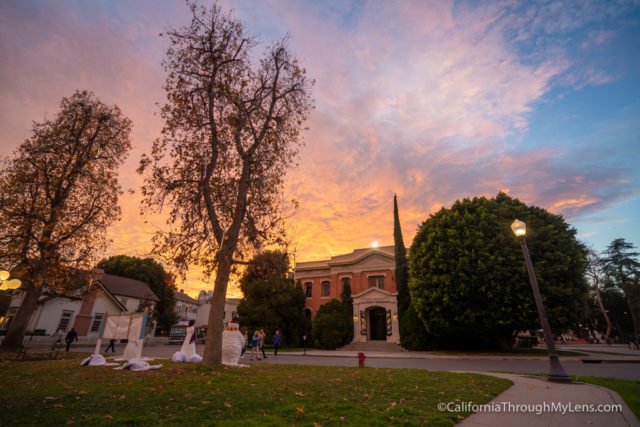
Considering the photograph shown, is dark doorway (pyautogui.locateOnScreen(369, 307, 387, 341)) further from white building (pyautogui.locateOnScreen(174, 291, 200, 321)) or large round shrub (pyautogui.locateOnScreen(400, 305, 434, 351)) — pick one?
white building (pyautogui.locateOnScreen(174, 291, 200, 321))

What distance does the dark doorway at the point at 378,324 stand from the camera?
35.8m

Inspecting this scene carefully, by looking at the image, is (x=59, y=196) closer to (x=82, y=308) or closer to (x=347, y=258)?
(x=82, y=308)

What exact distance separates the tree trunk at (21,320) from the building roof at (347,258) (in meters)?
29.1

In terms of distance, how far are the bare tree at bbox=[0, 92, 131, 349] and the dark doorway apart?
28414 mm

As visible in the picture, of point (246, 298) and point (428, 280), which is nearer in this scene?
point (428, 280)

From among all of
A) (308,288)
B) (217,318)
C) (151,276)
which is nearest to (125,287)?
(151,276)

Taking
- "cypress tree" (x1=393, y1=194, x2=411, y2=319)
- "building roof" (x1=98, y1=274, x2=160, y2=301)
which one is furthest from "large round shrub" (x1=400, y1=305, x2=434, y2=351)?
"building roof" (x1=98, y1=274, x2=160, y2=301)

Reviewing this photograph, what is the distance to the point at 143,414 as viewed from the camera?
16.2 ft

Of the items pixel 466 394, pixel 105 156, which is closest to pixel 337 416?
pixel 466 394

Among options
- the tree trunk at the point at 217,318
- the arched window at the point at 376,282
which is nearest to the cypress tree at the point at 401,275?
the arched window at the point at 376,282

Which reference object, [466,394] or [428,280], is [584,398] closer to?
[466,394]

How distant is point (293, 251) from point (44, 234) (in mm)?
14485

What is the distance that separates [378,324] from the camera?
36281 mm

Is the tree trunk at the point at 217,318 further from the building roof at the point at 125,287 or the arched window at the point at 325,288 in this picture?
the building roof at the point at 125,287
